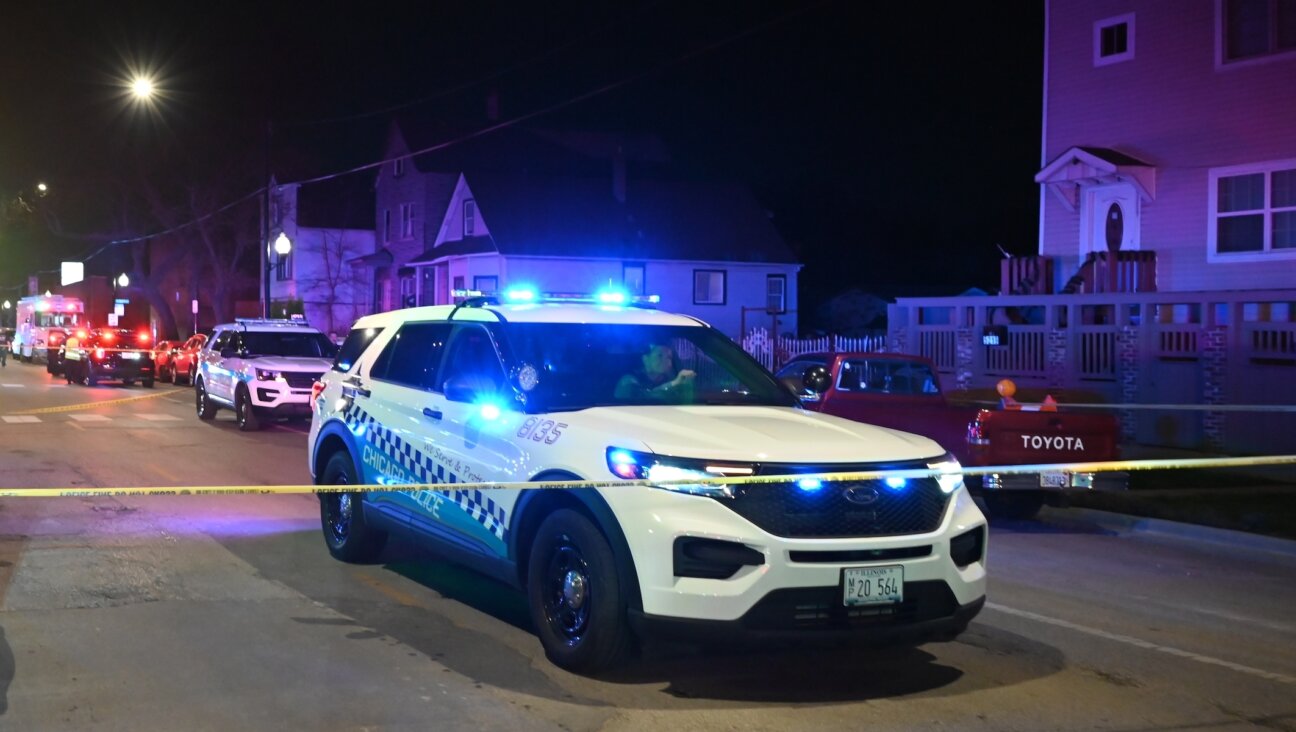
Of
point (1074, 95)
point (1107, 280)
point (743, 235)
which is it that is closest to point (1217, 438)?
point (1107, 280)

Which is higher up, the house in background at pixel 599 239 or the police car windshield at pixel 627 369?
the house in background at pixel 599 239

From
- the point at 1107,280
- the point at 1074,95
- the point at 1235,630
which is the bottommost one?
the point at 1235,630

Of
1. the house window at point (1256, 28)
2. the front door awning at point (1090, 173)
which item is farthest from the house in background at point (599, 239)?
the house window at point (1256, 28)

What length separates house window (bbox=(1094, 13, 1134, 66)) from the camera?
906 inches

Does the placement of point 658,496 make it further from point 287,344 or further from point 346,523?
point 287,344

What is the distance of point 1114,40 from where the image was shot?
23.5 metres

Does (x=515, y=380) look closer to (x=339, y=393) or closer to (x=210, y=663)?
(x=210, y=663)

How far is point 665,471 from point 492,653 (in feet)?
5.39

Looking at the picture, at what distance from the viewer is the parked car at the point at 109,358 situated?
3525cm

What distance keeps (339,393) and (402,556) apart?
1.32 m

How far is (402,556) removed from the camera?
9.88m

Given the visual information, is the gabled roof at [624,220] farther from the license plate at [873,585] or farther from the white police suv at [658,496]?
the license plate at [873,585]

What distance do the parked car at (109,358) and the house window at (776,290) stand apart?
20.9 m

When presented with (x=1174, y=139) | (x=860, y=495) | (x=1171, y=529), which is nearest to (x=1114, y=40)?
(x=1174, y=139)
